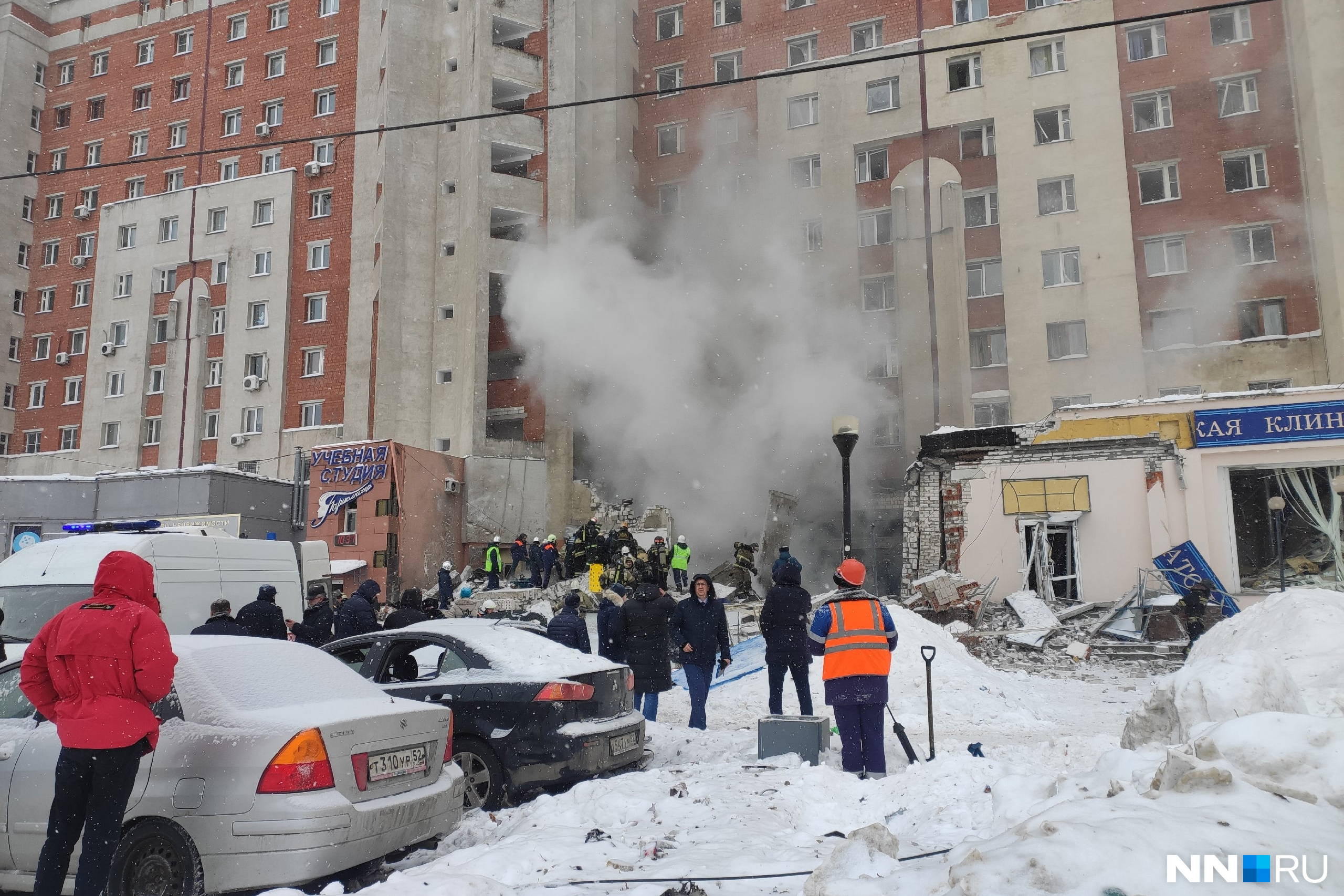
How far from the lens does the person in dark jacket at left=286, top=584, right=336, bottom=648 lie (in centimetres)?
991

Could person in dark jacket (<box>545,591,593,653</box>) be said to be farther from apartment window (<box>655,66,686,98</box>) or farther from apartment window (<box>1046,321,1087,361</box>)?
apartment window (<box>655,66,686,98</box>)

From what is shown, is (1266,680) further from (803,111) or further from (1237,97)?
(803,111)

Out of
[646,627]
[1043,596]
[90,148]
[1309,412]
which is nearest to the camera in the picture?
[646,627]

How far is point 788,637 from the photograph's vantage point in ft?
28.2

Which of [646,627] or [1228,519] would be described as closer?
[646,627]

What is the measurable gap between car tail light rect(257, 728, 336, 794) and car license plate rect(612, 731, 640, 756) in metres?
2.74

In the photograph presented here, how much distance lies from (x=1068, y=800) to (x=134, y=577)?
14.0ft

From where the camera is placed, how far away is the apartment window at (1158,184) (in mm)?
29359

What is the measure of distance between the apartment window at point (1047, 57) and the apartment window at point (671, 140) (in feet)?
42.8

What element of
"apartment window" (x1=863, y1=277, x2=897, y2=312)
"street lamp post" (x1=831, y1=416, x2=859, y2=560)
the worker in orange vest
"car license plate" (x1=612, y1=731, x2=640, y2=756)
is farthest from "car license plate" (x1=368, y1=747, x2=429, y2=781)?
"apartment window" (x1=863, y1=277, x2=897, y2=312)

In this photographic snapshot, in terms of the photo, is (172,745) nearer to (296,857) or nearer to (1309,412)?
(296,857)

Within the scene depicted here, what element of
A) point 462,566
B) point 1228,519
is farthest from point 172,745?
point 462,566

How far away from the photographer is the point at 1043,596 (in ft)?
64.1

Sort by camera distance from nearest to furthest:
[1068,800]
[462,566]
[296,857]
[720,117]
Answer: [1068,800], [296,857], [462,566], [720,117]
